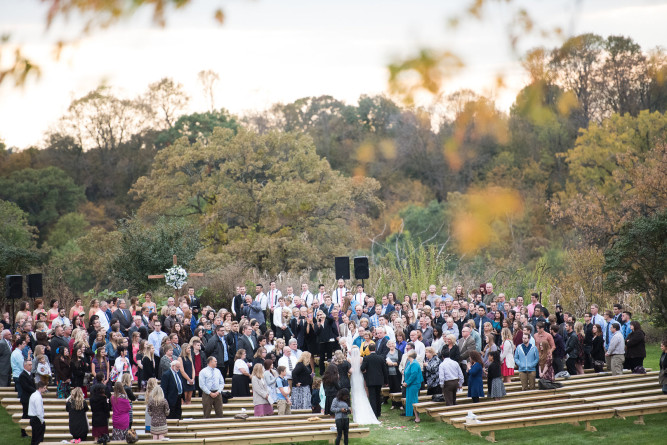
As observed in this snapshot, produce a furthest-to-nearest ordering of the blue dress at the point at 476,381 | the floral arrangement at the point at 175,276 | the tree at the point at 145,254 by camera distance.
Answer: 1. the tree at the point at 145,254
2. the floral arrangement at the point at 175,276
3. the blue dress at the point at 476,381

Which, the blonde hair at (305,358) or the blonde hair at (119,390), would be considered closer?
the blonde hair at (119,390)

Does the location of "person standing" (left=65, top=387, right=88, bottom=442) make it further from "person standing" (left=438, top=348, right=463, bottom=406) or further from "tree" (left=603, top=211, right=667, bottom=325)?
"tree" (left=603, top=211, right=667, bottom=325)

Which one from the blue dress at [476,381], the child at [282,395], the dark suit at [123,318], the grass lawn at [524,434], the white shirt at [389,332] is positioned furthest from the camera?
the dark suit at [123,318]

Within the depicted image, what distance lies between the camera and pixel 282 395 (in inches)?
531

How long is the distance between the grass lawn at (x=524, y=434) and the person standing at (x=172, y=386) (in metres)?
2.57

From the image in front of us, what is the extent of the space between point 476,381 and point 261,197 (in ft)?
63.2

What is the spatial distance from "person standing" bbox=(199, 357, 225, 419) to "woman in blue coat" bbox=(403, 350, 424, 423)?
11.0 ft

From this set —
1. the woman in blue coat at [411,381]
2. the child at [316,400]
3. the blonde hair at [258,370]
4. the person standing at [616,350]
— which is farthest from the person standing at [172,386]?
the person standing at [616,350]

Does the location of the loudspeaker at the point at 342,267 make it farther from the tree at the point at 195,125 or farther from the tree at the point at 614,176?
the tree at the point at 195,125

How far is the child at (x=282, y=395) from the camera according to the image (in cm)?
1325

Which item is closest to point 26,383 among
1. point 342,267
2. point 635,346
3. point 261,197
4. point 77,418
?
point 77,418

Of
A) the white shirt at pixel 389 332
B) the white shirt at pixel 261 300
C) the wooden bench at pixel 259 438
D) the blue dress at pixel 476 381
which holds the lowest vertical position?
the wooden bench at pixel 259 438

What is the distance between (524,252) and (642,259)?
23755 millimetres

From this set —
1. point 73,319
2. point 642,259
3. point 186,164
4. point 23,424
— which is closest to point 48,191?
point 186,164
